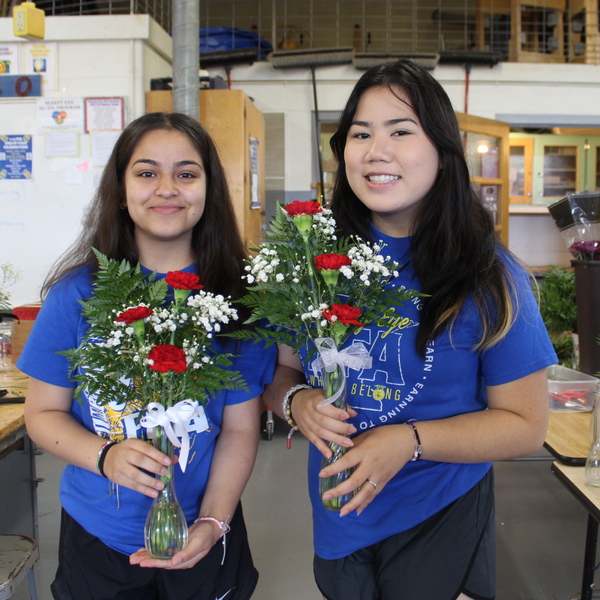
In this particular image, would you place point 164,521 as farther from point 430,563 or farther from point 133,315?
point 430,563

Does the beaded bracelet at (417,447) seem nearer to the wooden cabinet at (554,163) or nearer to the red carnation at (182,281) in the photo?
the red carnation at (182,281)

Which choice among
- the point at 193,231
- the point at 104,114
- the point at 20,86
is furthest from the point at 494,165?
the point at 193,231

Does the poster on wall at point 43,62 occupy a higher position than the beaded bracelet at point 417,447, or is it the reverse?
the poster on wall at point 43,62

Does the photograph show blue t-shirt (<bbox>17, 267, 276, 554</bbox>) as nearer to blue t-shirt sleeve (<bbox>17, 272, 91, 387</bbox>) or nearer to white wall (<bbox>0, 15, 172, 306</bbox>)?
blue t-shirt sleeve (<bbox>17, 272, 91, 387</bbox>)

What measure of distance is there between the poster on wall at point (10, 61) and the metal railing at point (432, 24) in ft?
3.26

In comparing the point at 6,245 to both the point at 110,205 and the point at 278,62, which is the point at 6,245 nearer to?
the point at 278,62

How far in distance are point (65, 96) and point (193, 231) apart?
376cm

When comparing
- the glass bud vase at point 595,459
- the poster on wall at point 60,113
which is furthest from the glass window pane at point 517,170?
the glass bud vase at point 595,459

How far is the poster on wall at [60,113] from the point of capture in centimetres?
471

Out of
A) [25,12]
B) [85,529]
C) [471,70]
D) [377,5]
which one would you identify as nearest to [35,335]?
[85,529]

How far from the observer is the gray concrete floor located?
2777 millimetres

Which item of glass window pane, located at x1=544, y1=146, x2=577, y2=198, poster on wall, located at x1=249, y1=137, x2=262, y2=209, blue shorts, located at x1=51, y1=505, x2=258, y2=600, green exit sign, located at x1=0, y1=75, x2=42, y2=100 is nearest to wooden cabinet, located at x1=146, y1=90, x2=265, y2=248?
poster on wall, located at x1=249, y1=137, x2=262, y2=209

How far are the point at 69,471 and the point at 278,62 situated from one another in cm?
507

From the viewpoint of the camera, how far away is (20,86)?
4762 mm
